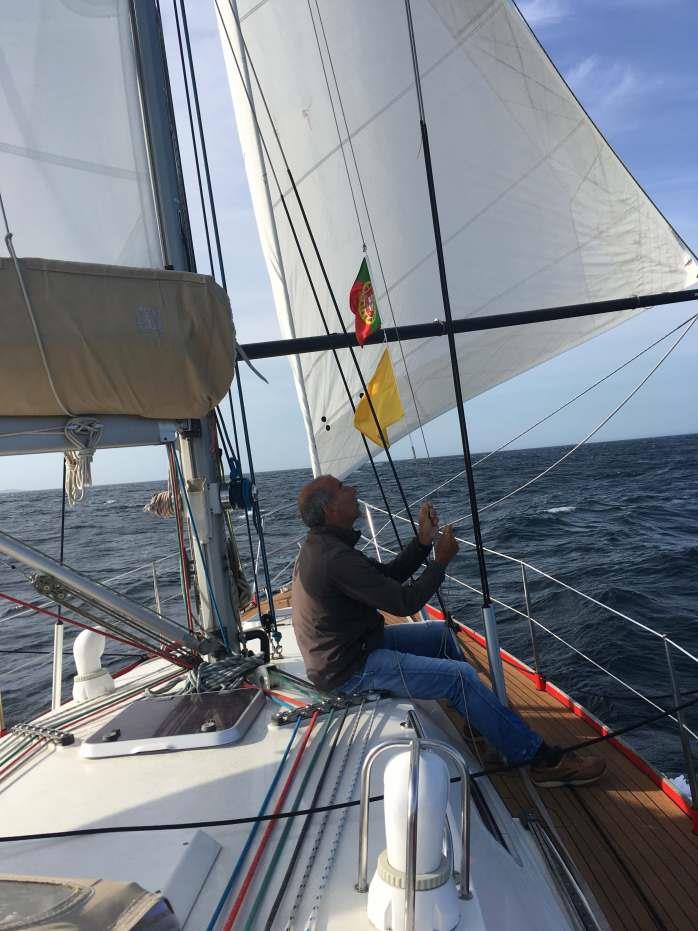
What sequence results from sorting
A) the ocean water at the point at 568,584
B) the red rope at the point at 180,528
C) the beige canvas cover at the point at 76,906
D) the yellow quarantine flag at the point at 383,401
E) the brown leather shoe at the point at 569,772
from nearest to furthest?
the beige canvas cover at the point at 76,906 → the brown leather shoe at the point at 569,772 → the red rope at the point at 180,528 → the yellow quarantine flag at the point at 383,401 → the ocean water at the point at 568,584

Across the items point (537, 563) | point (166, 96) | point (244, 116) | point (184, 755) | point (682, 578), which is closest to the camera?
point (184, 755)

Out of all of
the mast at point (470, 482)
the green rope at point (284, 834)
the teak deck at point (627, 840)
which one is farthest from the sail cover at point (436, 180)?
the teak deck at point (627, 840)

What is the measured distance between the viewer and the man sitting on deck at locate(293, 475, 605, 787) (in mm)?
2404

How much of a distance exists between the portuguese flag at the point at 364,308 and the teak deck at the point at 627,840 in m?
2.28

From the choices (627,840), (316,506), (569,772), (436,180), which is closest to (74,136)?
(316,506)

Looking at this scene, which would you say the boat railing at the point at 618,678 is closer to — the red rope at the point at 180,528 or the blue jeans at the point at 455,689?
the blue jeans at the point at 455,689

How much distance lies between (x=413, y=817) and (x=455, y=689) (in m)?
1.31

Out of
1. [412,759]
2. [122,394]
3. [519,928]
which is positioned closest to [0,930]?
[412,759]

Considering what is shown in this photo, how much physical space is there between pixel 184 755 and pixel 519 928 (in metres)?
1.26

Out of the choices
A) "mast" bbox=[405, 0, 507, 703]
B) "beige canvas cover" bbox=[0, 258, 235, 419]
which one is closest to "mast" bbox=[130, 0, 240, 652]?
"beige canvas cover" bbox=[0, 258, 235, 419]

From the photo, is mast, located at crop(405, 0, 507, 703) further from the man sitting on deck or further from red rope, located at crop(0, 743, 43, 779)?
red rope, located at crop(0, 743, 43, 779)

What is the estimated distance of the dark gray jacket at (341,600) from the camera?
7.91 ft

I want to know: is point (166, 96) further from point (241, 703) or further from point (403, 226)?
point (241, 703)

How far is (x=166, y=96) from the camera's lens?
117 inches
